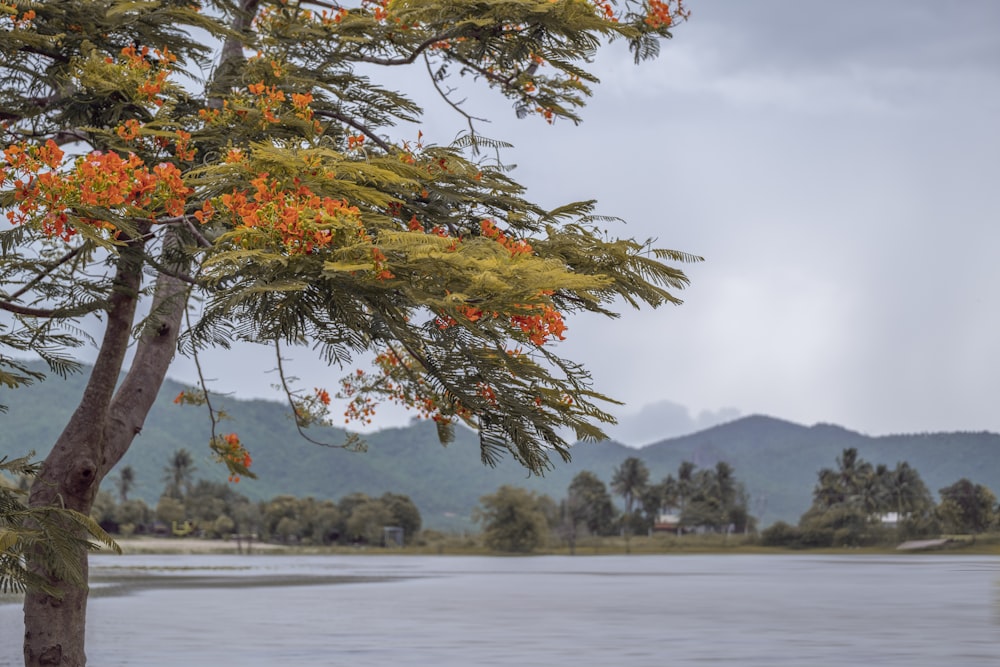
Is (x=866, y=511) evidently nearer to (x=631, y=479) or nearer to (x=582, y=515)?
(x=582, y=515)

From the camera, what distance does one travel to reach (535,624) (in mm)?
37031

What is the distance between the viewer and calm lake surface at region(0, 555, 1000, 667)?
2698 centimetres

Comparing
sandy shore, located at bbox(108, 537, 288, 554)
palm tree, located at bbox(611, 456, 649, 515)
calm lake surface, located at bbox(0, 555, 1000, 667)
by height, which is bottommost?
sandy shore, located at bbox(108, 537, 288, 554)

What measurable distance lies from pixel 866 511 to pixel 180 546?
8188cm

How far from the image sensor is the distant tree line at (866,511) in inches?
5069

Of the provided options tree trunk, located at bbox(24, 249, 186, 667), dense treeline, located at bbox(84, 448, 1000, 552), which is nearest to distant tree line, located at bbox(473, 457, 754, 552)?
dense treeline, located at bbox(84, 448, 1000, 552)

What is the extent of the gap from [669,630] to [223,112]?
27.3 m

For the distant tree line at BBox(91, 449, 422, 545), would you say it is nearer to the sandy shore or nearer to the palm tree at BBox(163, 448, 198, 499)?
the sandy shore

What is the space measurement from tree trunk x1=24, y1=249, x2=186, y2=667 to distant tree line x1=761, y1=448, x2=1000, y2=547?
122m

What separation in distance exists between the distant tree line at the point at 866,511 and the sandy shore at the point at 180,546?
2382 inches

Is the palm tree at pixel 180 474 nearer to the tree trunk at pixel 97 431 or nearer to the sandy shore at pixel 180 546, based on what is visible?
the sandy shore at pixel 180 546

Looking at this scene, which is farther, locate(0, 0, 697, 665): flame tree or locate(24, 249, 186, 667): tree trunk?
locate(24, 249, 186, 667): tree trunk

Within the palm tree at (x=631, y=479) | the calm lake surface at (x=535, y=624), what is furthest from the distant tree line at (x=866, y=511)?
the calm lake surface at (x=535, y=624)

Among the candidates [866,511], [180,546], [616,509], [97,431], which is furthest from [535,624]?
[866,511]
